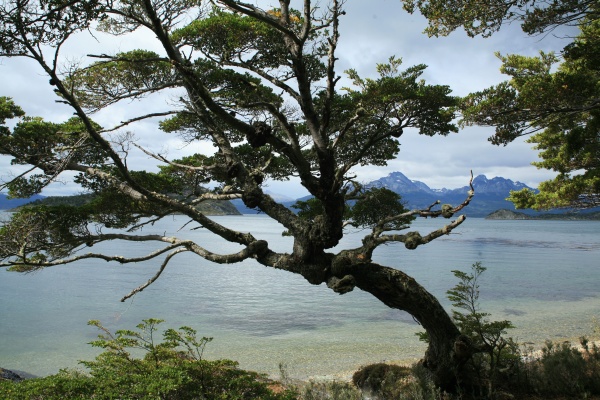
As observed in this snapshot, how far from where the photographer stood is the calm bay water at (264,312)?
14.0 m

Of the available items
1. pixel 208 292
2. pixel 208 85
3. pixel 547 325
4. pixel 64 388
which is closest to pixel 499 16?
pixel 208 85

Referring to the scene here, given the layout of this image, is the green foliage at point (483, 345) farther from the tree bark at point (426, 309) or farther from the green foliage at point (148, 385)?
the green foliage at point (148, 385)

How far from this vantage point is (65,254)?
289 inches

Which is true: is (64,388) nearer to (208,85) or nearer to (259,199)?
(259,199)

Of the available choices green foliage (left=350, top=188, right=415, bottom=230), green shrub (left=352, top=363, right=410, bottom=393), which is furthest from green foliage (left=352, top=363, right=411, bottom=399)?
green foliage (left=350, top=188, right=415, bottom=230)

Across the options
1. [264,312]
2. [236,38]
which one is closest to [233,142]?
[236,38]

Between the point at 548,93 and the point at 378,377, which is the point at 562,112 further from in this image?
the point at 378,377

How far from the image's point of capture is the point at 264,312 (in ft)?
67.7

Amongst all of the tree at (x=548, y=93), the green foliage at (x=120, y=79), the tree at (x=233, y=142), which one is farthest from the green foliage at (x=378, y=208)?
the green foliage at (x=120, y=79)

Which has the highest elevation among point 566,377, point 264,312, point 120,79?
point 120,79

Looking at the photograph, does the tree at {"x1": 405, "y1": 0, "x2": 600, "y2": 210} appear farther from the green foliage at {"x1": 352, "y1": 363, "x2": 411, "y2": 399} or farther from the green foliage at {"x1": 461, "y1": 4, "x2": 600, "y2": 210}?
the green foliage at {"x1": 352, "y1": 363, "x2": 411, "y2": 399}

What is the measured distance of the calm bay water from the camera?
14.0m

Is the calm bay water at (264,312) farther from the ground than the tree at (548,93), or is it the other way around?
the tree at (548,93)

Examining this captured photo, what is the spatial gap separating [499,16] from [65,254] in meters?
9.62
